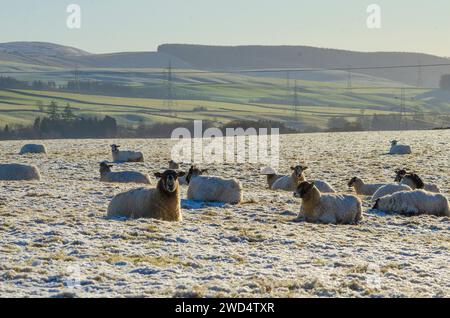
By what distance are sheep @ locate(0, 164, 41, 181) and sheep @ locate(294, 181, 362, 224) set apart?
40.5ft

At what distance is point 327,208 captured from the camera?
2062 cm

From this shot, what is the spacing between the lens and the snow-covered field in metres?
12.4

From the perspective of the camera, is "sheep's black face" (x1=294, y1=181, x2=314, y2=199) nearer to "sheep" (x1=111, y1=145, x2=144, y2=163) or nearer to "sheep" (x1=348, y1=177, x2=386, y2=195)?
"sheep" (x1=348, y1=177, x2=386, y2=195)

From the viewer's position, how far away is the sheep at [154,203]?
19.2 metres

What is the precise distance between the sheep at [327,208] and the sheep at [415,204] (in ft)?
6.97

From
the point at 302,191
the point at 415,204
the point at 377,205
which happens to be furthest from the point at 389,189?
the point at 302,191

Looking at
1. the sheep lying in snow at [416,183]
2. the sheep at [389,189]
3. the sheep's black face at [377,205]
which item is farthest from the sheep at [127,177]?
the sheep's black face at [377,205]

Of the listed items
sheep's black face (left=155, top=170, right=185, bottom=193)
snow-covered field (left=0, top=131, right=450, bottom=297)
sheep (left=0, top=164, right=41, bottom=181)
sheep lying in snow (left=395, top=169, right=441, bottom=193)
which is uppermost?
sheep's black face (left=155, top=170, right=185, bottom=193)

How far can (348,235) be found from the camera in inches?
731

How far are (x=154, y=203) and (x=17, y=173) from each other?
37.8 ft

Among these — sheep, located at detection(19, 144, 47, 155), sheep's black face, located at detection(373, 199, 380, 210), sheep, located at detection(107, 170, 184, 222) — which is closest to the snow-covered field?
sheep's black face, located at detection(373, 199, 380, 210)

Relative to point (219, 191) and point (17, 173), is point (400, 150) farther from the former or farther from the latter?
point (219, 191)
